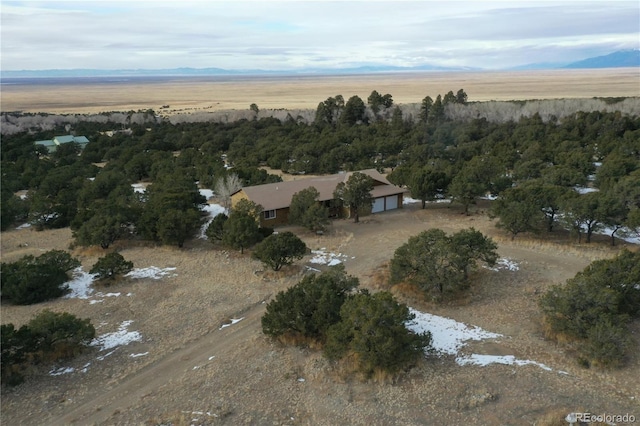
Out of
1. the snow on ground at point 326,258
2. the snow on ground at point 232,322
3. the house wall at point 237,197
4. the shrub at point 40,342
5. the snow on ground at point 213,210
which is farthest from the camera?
the snow on ground at point 213,210

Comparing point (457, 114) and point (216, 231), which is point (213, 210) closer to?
point (216, 231)

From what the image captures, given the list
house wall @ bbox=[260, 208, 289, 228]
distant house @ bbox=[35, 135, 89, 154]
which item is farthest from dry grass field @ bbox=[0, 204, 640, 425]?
distant house @ bbox=[35, 135, 89, 154]

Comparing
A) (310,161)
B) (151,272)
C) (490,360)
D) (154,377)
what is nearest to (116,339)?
(154,377)

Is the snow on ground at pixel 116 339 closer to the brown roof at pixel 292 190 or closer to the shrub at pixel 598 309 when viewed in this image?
the brown roof at pixel 292 190

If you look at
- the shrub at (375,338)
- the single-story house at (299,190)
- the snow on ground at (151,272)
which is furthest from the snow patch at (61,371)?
the single-story house at (299,190)

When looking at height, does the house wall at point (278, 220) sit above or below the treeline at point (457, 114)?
below

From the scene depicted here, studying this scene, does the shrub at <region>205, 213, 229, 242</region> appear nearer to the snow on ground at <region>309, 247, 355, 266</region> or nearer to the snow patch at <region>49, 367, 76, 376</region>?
the snow on ground at <region>309, 247, 355, 266</region>

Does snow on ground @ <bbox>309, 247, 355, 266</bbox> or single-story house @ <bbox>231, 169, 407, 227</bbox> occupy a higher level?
single-story house @ <bbox>231, 169, 407, 227</bbox>
